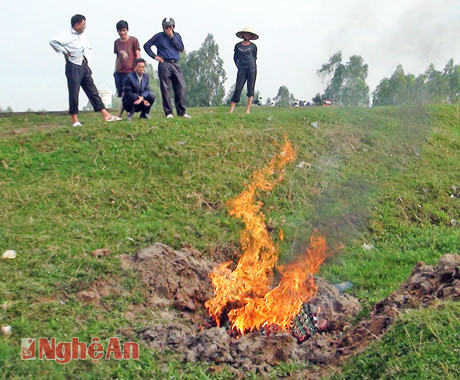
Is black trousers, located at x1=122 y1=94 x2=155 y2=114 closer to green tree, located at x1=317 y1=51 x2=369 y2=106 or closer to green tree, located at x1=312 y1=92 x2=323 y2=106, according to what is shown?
green tree, located at x1=317 y1=51 x2=369 y2=106

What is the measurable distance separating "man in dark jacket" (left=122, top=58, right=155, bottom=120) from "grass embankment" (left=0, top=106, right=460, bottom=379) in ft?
2.23

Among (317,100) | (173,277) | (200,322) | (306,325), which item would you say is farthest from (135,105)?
(317,100)

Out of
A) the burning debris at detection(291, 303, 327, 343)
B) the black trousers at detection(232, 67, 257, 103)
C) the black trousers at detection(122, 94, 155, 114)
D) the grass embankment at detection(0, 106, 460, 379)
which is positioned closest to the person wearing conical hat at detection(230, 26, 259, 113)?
the black trousers at detection(232, 67, 257, 103)

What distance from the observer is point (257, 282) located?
18.1 feet

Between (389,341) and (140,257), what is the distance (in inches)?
105

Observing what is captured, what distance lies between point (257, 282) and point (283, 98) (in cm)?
1296

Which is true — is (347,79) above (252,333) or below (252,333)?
above

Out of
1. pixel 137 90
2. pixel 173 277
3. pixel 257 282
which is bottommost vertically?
pixel 257 282

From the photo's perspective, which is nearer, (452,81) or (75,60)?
(75,60)

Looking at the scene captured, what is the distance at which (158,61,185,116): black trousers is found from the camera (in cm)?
943

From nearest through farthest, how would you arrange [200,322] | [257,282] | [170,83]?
1. [200,322]
2. [257,282]
3. [170,83]

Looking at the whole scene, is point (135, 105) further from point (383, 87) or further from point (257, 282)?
point (383, 87)

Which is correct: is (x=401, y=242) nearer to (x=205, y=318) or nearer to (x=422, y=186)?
(x=422, y=186)

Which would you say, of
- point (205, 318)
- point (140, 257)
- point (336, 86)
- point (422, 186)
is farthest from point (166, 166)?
point (336, 86)
